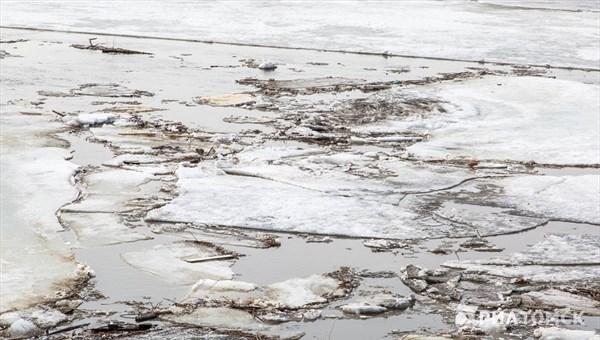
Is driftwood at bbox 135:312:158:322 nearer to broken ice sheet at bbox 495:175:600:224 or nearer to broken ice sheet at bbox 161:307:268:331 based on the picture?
broken ice sheet at bbox 161:307:268:331

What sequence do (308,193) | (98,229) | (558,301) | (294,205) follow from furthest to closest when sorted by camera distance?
(308,193), (294,205), (98,229), (558,301)

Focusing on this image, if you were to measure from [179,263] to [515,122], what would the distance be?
5996 mm

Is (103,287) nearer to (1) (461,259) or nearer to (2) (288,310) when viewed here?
(2) (288,310)

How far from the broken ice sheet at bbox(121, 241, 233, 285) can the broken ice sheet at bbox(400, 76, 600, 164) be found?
11.9 feet

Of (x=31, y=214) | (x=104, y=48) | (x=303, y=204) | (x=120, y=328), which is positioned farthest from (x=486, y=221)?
(x=104, y=48)

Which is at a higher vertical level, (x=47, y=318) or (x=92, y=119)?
(x=92, y=119)

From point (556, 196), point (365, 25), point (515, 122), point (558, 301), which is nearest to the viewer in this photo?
point (558, 301)

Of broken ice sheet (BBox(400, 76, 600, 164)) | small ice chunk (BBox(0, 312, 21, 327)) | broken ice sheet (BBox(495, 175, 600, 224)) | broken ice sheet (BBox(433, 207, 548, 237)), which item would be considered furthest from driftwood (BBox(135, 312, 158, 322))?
broken ice sheet (BBox(400, 76, 600, 164))

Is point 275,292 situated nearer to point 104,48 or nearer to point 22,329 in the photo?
point 22,329

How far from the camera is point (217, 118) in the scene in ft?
38.0

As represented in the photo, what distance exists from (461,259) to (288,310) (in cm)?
162

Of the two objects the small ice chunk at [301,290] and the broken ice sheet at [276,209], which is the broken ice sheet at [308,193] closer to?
the broken ice sheet at [276,209]

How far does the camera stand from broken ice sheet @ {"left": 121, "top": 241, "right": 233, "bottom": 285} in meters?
6.69

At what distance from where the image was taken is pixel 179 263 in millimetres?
6898
